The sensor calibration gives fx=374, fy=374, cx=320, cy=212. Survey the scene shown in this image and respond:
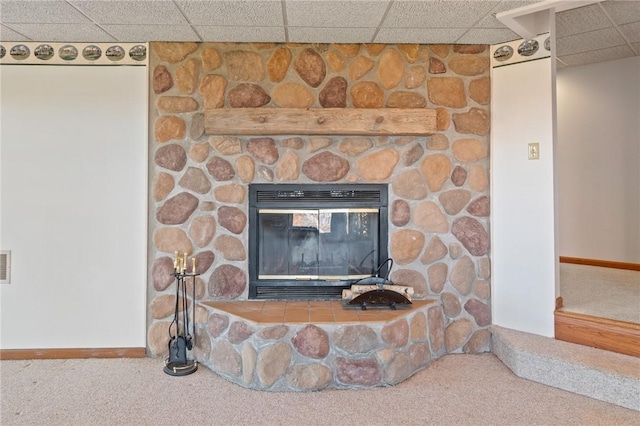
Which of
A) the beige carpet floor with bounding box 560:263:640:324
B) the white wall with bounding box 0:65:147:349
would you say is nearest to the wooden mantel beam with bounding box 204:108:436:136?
the white wall with bounding box 0:65:147:349

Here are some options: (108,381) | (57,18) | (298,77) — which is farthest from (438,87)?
(108,381)

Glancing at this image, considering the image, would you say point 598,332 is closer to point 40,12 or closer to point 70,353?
point 70,353

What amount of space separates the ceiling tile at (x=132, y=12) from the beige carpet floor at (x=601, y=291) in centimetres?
311

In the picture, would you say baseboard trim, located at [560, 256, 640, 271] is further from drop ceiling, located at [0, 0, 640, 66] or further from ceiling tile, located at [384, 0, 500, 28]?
ceiling tile, located at [384, 0, 500, 28]

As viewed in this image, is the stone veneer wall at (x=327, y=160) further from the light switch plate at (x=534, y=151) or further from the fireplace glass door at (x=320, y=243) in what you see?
the light switch plate at (x=534, y=151)

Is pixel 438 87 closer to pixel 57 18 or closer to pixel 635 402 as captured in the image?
pixel 635 402

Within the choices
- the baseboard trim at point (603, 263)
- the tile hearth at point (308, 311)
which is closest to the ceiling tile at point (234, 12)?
the tile hearth at point (308, 311)

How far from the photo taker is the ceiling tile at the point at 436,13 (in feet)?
6.93

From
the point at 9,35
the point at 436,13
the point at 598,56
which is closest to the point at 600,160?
the point at 598,56

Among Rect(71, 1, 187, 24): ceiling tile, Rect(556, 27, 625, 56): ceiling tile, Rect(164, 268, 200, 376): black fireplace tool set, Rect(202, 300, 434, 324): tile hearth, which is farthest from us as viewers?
Rect(556, 27, 625, 56): ceiling tile

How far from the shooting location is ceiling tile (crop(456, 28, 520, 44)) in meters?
2.45

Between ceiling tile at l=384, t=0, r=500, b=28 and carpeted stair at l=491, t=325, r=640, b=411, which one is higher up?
ceiling tile at l=384, t=0, r=500, b=28

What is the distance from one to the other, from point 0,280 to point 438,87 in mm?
3377

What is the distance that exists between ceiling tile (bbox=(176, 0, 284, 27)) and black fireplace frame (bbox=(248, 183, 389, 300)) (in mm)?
1052
